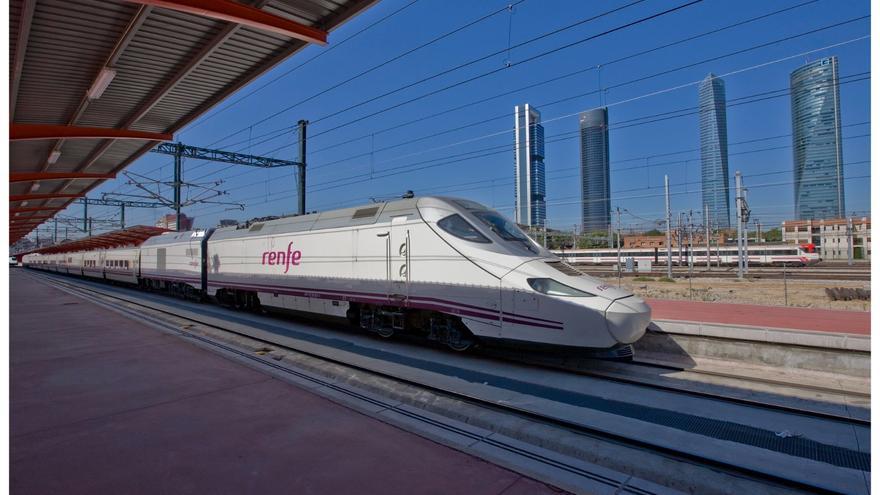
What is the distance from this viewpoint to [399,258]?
8883mm

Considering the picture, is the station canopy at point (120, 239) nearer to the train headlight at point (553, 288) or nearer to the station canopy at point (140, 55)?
the station canopy at point (140, 55)

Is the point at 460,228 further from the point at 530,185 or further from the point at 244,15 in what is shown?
the point at 530,185

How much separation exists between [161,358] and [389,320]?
13.5ft

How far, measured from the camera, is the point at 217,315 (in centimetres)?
1373

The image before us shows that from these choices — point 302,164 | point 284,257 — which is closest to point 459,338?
point 284,257

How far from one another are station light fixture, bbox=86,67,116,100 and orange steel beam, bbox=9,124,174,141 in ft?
7.88

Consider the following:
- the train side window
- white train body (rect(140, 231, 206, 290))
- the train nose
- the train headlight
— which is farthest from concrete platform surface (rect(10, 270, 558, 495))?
white train body (rect(140, 231, 206, 290))

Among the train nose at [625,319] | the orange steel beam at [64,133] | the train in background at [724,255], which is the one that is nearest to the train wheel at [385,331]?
the train nose at [625,319]

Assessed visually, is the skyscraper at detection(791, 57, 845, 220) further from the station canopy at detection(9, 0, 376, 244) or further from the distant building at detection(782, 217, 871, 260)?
the distant building at detection(782, 217, 871, 260)

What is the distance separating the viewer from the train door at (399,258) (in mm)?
8711

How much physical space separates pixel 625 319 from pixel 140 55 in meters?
10.7

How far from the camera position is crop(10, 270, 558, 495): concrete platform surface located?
3.64 meters

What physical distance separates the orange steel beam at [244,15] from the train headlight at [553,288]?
Result: 17.9ft

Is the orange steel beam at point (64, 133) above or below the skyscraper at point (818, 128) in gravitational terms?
below
